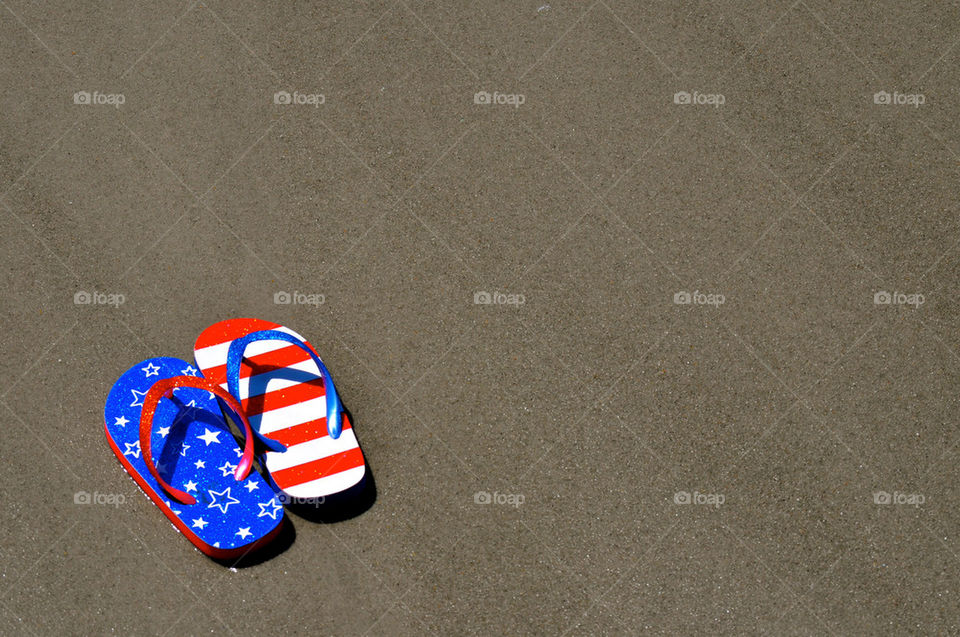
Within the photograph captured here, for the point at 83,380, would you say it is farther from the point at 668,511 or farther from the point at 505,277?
the point at 668,511

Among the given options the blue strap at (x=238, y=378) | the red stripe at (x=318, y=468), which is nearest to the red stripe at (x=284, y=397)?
the blue strap at (x=238, y=378)

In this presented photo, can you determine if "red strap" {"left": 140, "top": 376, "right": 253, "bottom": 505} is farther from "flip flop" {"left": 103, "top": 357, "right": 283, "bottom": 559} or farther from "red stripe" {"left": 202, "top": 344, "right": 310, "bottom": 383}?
"red stripe" {"left": 202, "top": 344, "right": 310, "bottom": 383}

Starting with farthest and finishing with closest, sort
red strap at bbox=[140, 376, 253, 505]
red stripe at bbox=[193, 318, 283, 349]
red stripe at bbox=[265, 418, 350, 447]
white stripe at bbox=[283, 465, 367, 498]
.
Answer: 1. red stripe at bbox=[193, 318, 283, 349]
2. red stripe at bbox=[265, 418, 350, 447]
3. white stripe at bbox=[283, 465, 367, 498]
4. red strap at bbox=[140, 376, 253, 505]

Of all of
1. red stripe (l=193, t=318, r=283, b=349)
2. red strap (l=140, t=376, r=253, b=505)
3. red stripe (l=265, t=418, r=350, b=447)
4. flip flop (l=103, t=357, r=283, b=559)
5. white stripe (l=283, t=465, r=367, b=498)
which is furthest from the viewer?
red stripe (l=193, t=318, r=283, b=349)

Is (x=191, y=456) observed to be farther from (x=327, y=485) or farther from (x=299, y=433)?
(x=327, y=485)

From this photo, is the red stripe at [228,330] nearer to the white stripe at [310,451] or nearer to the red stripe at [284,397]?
the red stripe at [284,397]

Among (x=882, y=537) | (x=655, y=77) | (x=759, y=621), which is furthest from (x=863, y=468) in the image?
(x=655, y=77)

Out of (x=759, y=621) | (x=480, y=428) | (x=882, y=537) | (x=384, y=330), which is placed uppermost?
(x=384, y=330)

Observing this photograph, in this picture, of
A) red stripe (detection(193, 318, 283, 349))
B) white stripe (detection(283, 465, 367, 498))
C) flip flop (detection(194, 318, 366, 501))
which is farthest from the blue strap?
white stripe (detection(283, 465, 367, 498))
